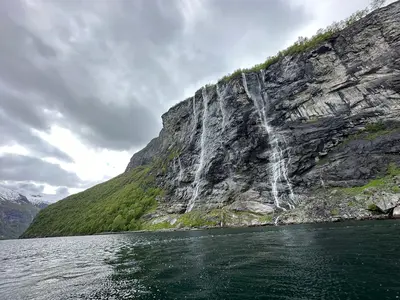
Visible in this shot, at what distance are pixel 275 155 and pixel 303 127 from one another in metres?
13.4

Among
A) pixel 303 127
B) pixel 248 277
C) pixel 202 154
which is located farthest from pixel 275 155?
pixel 248 277

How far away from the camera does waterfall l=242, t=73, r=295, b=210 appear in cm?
7788

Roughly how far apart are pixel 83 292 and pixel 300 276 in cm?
1625

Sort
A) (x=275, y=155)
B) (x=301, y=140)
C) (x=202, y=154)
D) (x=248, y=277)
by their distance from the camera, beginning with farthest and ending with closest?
(x=202, y=154) < (x=275, y=155) < (x=301, y=140) < (x=248, y=277)

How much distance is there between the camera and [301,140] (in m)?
82.1

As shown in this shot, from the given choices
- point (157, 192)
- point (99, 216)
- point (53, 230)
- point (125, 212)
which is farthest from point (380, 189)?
point (53, 230)

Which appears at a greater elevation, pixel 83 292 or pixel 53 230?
pixel 53 230

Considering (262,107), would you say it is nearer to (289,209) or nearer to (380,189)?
(289,209)

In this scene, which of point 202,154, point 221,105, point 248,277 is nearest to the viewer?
point 248,277

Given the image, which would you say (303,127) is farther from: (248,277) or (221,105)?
(248,277)

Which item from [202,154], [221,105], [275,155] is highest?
[221,105]

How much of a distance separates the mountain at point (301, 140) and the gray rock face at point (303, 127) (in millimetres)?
327

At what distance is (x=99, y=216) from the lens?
15038 centimetres

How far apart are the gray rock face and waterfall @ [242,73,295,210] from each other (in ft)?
1.19
